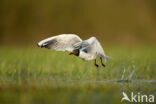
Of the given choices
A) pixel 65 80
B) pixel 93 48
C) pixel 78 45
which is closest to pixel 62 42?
pixel 78 45

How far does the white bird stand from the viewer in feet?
24.0

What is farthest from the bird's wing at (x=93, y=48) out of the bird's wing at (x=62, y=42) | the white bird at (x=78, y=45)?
the bird's wing at (x=62, y=42)

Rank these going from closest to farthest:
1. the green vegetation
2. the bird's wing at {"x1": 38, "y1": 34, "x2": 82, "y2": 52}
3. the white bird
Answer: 1. the green vegetation
2. the white bird
3. the bird's wing at {"x1": 38, "y1": 34, "x2": 82, "y2": 52}

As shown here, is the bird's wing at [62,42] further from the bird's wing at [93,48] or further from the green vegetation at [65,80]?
the green vegetation at [65,80]

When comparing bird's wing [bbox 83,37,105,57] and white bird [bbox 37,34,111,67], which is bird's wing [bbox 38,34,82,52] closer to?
white bird [bbox 37,34,111,67]

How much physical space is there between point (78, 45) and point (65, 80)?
93 cm

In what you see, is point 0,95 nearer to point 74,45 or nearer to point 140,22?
point 74,45

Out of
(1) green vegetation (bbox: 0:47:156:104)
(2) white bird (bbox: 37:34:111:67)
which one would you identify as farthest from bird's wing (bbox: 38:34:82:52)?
(1) green vegetation (bbox: 0:47:156:104)

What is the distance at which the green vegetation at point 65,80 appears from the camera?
21.4 feet

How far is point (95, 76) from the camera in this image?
848 centimetres

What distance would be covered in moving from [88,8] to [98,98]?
746 inches

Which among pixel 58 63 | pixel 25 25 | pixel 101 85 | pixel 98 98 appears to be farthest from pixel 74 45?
pixel 25 25

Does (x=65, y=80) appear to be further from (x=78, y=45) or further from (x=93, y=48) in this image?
(x=93, y=48)

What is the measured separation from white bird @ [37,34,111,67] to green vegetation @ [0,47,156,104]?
1.87ft
